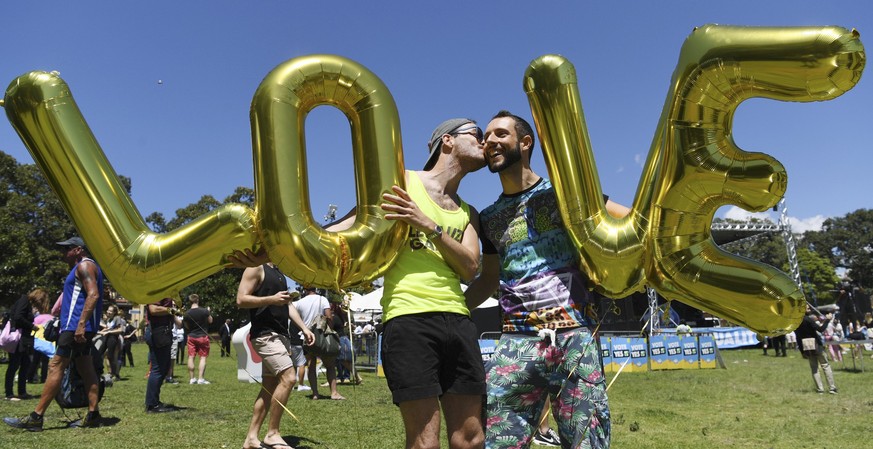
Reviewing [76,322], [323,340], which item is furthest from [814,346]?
[76,322]

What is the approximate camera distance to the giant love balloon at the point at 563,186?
7.97ft

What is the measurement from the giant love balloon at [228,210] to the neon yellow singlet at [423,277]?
75 mm

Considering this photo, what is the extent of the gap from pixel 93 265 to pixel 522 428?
493 cm

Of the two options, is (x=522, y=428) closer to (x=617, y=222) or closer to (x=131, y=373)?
(x=617, y=222)

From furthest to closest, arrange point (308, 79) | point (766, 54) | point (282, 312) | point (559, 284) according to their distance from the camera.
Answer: point (282, 312)
point (559, 284)
point (308, 79)
point (766, 54)

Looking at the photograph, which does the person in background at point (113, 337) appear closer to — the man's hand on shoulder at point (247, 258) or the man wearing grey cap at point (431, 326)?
the man's hand on shoulder at point (247, 258)

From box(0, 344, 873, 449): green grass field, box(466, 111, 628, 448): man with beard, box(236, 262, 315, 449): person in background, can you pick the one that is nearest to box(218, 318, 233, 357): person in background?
box(236, 262, 315, 449): person in background

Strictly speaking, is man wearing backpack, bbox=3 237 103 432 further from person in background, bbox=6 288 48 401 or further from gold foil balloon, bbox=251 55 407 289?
gold foil balloon, bbox=251 55 407 289

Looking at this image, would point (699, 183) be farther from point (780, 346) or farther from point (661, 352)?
point (780, 346)

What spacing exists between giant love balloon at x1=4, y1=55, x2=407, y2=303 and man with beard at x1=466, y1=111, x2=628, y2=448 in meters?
0.60

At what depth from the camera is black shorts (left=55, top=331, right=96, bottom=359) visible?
580 cm

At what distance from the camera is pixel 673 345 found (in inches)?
625

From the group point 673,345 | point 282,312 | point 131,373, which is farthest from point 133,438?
point 673,345

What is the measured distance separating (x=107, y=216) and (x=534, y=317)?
1.85 meters
